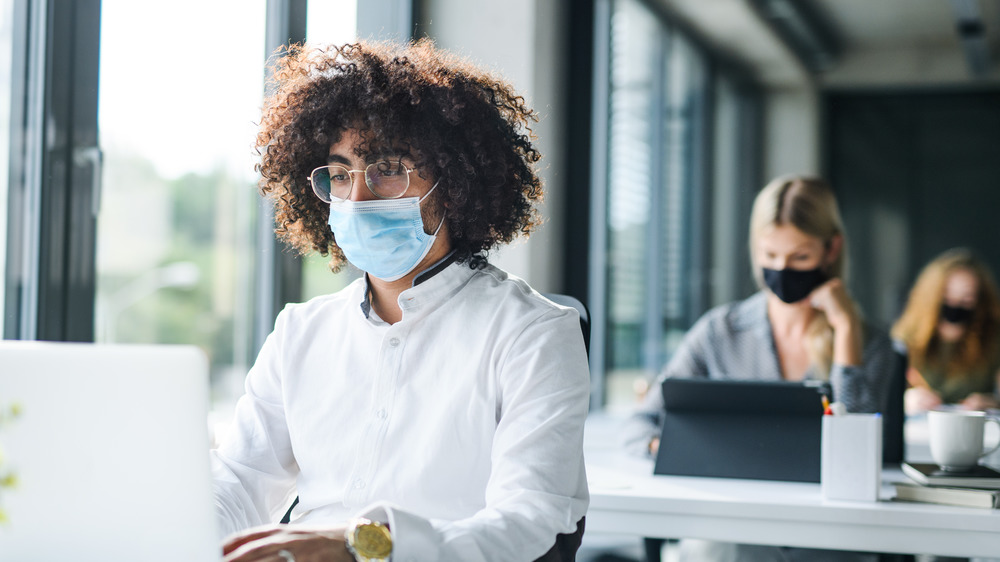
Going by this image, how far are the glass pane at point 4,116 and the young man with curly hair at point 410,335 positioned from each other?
512 millimetres

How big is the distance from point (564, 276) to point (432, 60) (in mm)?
2157

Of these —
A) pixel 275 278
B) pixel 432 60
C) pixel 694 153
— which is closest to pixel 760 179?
pixel 694 153

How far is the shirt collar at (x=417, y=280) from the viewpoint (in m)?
1.42

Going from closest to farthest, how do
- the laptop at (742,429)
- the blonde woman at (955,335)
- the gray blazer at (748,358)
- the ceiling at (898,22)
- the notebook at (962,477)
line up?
the notebook at (962,477)
the laptop at (742,429)
the gray blazer at (748,358)
the blonde woman at (955,335)
the ceiling at (898,22)

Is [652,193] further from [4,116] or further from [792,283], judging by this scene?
[4,116]

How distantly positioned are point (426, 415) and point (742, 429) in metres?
0.69

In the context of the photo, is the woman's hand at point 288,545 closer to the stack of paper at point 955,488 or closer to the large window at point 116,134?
the large window at point 116,134

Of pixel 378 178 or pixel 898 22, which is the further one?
pixel 898 22

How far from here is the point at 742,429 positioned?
174 cm

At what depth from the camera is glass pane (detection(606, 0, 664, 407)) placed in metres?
3.86

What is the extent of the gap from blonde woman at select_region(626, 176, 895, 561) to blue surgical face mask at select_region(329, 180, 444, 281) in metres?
0.91

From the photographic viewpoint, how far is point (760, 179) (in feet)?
17.0

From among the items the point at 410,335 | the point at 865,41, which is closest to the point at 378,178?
the point at 410,335

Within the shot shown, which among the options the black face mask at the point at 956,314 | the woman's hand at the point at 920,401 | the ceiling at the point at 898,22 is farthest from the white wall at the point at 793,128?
the woman's hand at the point at 920,401
